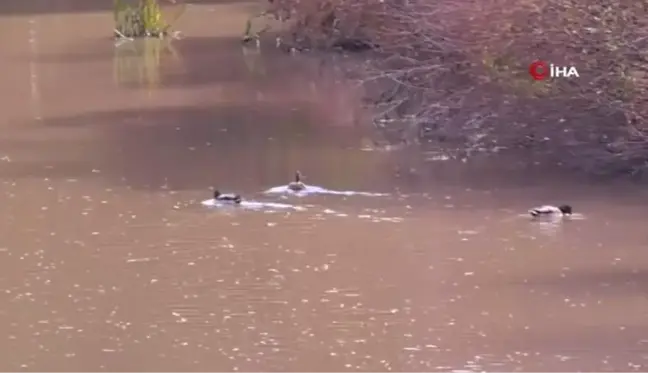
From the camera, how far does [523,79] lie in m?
11.0

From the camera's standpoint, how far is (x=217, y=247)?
337 inches

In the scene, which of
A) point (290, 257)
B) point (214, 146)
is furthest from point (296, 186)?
point (214, 146)

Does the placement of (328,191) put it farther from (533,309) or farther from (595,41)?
(533,309)

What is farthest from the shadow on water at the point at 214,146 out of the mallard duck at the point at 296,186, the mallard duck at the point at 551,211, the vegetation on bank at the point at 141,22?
the vegetation on bank at the point at 141,22

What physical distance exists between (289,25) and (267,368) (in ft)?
40.5

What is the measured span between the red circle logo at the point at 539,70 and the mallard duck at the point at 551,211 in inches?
69.6

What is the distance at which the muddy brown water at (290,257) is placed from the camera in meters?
6.87

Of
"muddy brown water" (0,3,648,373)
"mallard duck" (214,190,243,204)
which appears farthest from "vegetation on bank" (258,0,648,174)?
"mallard duck" (214,190,243,204)

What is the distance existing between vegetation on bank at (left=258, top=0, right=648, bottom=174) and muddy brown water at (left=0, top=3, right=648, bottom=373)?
0.38 meters

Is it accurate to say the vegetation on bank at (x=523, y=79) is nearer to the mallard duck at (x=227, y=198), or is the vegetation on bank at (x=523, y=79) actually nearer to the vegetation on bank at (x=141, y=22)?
the mallard duck at (x=227, y=198)

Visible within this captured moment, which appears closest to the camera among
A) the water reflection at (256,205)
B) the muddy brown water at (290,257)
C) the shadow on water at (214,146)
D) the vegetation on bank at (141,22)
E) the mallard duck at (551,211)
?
the muddy brown water at (290,257)

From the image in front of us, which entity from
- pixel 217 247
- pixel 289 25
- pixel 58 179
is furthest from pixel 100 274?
pixel 289 25

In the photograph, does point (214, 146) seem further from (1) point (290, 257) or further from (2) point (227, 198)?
(1) point (290, 257)

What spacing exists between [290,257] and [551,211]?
160cm
